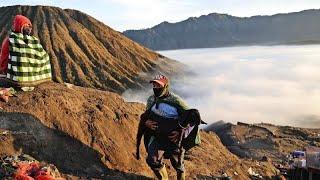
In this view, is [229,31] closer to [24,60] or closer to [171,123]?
[24,60]

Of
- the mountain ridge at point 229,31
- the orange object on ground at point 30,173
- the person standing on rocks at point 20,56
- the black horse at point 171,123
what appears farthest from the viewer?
the mountain ridge at point 229,31

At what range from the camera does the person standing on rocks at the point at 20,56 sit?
942cm

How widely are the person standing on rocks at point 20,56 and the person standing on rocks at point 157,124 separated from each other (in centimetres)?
242

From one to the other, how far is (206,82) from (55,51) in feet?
59.0

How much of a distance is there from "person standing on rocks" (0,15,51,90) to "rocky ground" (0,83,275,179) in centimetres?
30

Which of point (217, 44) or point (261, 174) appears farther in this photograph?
point (217, 44)

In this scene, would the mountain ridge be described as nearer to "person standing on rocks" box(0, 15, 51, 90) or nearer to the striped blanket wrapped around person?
the striped blanket wrapped around person

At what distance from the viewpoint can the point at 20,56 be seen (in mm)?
9445

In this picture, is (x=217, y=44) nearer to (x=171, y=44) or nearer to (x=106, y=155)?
(x=171, y=44)

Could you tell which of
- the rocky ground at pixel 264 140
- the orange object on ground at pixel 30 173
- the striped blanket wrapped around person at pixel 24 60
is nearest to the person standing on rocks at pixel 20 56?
the striped blanket wrapped around person at pixel 24 60

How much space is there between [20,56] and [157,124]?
2.73 meters

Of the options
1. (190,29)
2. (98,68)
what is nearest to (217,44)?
(190,29)

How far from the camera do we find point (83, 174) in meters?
8.64

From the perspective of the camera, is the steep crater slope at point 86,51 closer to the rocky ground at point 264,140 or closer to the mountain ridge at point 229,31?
the rocky ground at point 264,140
